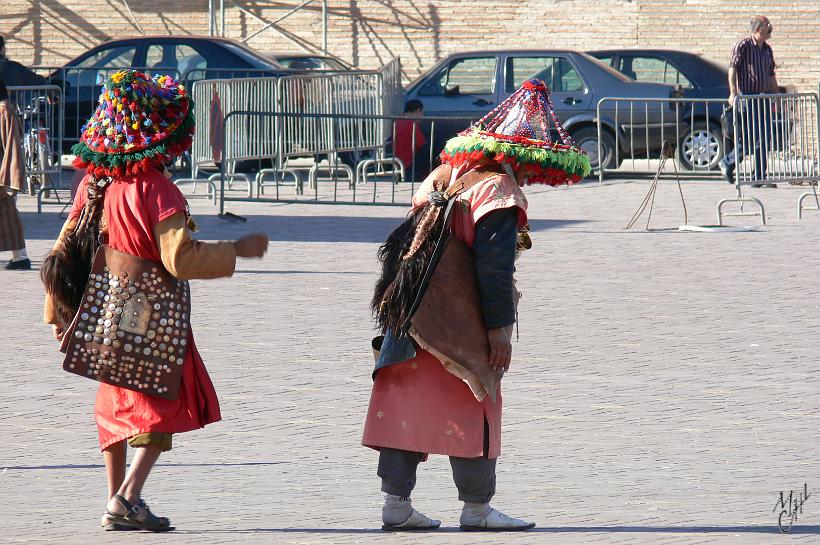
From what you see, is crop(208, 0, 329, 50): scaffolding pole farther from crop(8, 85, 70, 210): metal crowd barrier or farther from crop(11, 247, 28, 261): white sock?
crop(11, 247, 28, 261): white sock

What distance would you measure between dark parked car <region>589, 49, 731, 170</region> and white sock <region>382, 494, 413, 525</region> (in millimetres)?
13066

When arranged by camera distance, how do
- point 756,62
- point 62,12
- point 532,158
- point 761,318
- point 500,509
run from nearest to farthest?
1. point 532,158
2. point 500,509
3. point 761,318
4. point 756,62
5. point 62,12

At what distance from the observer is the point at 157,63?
Answer: 2075 cm

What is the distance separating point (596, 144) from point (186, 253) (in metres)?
14.6

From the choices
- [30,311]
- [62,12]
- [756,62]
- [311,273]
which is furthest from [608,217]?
[62,12]

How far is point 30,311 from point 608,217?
22.6 ft

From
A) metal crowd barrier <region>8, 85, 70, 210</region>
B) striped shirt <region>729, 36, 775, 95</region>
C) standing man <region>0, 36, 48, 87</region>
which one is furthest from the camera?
striped shirt <region>729, 36, 775, 95</region>

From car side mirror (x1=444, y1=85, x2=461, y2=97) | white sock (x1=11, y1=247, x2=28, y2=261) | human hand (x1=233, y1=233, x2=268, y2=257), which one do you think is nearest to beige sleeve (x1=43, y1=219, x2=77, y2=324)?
human hand (x1=233, y1=233, x2=268, y2=257)

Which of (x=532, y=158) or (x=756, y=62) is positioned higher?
(x=756, y=62)

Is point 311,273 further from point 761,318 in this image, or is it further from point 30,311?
point 761,318

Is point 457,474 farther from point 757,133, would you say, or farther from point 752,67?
point 752,67

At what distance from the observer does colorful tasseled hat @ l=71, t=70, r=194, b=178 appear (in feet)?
15.7

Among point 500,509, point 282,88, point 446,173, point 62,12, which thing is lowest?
point 500,509

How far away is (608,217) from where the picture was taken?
14.8m
